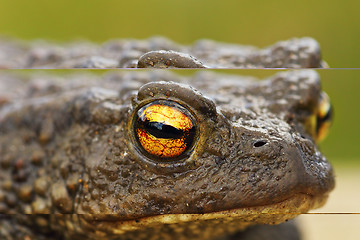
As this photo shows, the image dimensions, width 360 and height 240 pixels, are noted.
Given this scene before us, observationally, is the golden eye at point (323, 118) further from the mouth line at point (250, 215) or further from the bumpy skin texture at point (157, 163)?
the mouth line at point (250, 215)

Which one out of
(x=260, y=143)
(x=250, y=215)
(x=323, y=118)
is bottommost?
(x=250, y=215)

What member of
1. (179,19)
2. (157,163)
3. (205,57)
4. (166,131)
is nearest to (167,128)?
(166,131)

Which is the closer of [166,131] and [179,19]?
[166,131]

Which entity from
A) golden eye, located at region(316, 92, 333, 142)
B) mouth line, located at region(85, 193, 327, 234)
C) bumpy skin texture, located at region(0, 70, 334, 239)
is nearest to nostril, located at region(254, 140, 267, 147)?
bumpy skin texture, located at region(0, 70, 334, 239)

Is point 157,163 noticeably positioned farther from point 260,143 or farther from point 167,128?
point 260,143

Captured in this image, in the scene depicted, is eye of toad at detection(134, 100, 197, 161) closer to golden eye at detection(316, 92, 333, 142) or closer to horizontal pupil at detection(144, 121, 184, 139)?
horizontal pupil at detection(144, 121, 184, 139)

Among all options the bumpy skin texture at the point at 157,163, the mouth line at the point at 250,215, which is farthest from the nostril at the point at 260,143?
the mouth line at the point at 250,215

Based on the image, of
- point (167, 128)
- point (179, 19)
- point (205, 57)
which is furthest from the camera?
point (179, 19)
